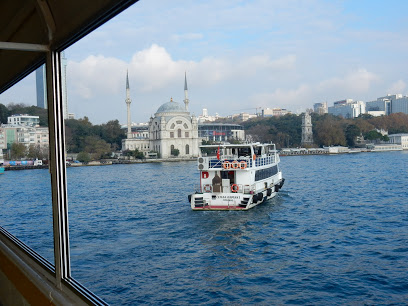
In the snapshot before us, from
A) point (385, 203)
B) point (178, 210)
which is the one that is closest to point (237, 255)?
point (178, 210)

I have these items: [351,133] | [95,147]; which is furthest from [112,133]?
[351,133]

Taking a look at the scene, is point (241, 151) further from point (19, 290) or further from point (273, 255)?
point (19, 290)

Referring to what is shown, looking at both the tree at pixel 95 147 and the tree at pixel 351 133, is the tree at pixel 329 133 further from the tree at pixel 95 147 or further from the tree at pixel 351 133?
the tree at pixel 95 147

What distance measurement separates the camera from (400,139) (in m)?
71.5

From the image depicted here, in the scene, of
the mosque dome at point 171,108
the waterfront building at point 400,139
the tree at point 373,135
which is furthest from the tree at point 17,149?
the waterfront building at point 400,139

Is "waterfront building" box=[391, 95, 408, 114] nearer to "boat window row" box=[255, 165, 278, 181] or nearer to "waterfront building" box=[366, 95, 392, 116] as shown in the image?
"waterfront building" box=[366, 95, 392, 116]

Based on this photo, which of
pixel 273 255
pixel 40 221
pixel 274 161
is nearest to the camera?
pixel 273 255

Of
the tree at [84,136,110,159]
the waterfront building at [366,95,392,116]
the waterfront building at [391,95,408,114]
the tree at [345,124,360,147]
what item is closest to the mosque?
the tree at [84,136,110,159]

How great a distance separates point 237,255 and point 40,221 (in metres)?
8.30

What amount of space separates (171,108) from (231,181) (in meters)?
55.0

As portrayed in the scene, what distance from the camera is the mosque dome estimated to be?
68.3m

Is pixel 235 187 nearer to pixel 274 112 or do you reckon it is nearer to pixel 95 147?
pixel 95 147

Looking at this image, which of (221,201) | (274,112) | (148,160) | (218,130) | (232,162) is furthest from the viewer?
(274,112)

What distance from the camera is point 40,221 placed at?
47.9 feet
